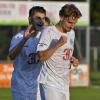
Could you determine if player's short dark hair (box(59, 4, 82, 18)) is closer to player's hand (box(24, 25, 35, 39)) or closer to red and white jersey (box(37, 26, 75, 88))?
red and white jersey (box(37, 26, 75, 88))

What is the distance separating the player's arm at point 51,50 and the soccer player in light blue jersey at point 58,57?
0.05 meters

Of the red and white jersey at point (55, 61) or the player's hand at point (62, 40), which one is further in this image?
the red and white jersey at point (55, 61)

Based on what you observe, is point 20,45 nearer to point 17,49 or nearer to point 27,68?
point 17,49

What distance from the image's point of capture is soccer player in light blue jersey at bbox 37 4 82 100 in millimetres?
8242

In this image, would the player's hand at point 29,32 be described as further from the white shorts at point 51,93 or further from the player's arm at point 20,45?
the white shorts at point 51,93

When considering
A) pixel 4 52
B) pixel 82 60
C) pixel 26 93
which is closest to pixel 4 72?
pixel 4 52

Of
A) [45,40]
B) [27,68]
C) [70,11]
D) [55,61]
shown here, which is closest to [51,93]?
[55,61]

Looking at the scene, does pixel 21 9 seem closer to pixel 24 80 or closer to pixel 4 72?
pixel 4 72

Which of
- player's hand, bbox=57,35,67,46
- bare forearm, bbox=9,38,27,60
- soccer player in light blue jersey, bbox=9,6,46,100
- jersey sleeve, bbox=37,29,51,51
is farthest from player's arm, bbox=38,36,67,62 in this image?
soccer player in light blue jersey, bbox=9,6,46,100

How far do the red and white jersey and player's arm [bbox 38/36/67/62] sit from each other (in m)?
0.21

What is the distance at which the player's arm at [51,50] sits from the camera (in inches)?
312

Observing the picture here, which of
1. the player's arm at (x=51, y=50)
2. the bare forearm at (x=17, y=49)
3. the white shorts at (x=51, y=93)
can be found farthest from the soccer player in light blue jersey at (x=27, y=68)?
the player's arm at (x=51, y=50)

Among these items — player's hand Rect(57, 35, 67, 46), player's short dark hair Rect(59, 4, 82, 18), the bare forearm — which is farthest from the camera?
the bare forearm

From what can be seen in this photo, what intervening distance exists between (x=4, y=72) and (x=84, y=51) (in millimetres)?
3603
